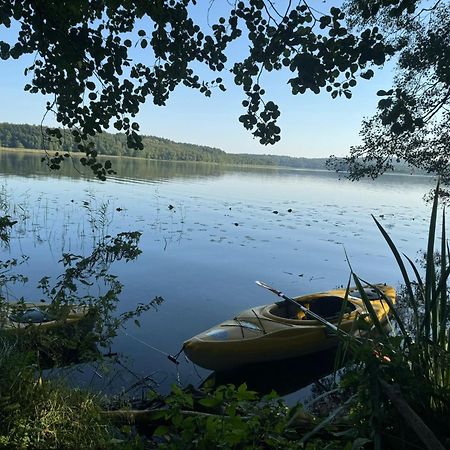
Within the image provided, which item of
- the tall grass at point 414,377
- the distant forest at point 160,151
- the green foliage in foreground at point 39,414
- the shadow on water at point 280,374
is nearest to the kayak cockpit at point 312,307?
the shadow on water at point 280,374

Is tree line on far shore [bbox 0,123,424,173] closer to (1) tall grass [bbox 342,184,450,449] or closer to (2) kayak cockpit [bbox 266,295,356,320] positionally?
(2) kayak cockpit [bbox 266,295,356,320]

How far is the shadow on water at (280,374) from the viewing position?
6957 millimetres

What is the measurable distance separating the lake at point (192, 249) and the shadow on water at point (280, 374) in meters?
0.56

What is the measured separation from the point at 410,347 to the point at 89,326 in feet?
14.3

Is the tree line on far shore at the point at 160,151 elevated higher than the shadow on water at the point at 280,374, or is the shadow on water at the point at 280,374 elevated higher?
the tree line on far shore at the point at 160,151

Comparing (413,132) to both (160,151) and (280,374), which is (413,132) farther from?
(160,151)

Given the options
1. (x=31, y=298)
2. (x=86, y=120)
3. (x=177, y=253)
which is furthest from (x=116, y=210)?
(x=86, y=120)

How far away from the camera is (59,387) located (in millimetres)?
2992

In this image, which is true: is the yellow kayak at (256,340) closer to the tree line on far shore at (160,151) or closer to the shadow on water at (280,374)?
the shadow on water at (280,374)

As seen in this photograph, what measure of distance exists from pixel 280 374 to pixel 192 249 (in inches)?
354

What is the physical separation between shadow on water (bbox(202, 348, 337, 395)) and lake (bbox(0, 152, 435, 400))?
0.56m

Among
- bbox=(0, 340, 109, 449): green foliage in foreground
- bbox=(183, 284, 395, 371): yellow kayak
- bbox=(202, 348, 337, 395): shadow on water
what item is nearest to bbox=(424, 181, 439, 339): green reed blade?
bbox=(0, 340, 109, 449): green foliage in foreground

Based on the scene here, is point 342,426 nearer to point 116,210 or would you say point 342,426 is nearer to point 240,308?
point 240,308

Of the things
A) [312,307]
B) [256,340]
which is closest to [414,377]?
[256,340]
